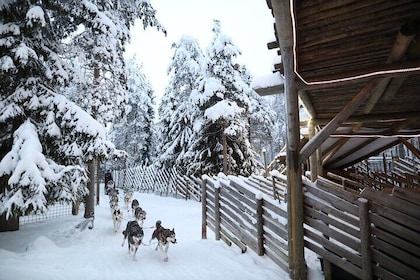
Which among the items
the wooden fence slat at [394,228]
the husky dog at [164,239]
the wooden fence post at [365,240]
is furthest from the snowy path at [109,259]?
the wooden fence slat at [394,228]

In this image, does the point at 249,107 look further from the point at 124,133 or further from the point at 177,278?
the point at 124,133

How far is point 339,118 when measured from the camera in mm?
4668

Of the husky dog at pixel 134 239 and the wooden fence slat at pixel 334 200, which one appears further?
the husky dog at pixel 134 239

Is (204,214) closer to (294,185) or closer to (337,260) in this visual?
(294,185)

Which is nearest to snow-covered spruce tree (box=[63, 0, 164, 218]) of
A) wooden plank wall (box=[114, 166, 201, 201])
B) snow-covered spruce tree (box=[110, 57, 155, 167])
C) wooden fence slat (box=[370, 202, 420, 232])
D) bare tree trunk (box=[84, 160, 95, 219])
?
bare tree trunk (box=[84, 160, 95, 219])

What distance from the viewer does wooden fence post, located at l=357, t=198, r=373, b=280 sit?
13.3 feet

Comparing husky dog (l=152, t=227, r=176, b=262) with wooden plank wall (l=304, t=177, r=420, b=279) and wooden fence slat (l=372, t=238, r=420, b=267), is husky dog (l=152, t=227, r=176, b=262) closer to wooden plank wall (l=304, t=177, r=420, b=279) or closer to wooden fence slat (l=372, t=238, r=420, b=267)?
wooden plank wall (l=304, t=177, r=420, b=279)

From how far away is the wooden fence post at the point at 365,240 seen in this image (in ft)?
13.3

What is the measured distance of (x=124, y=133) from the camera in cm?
A: 3391

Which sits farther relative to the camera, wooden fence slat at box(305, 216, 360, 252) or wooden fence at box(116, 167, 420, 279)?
wooden fence slat at box(305, 216, 360, 252)

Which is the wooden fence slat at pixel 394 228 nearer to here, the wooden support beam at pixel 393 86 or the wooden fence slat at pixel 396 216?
the wooden fence slat at pixel 396 216

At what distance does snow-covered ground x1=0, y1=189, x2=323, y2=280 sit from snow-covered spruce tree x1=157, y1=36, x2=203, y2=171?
10.5m

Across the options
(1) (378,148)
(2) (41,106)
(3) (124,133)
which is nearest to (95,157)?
(2) (41,106)

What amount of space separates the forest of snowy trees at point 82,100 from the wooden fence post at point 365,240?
708 centimetres
